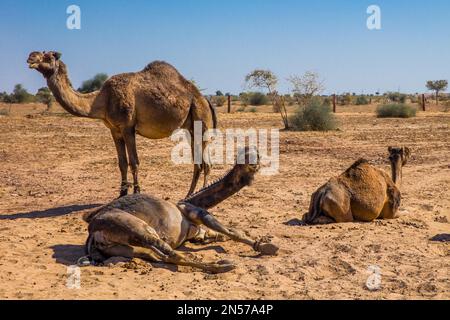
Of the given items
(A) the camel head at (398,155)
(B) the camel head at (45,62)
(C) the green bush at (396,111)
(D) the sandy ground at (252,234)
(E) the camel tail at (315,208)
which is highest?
(B) the camel head at (45,62)

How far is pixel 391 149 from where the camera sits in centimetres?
978

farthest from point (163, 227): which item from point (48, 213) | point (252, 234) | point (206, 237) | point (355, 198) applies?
point (48, 213)

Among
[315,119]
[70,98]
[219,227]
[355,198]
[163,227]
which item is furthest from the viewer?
[315,119]

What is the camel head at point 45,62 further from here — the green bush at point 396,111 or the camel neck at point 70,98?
the green bush at point 396,111

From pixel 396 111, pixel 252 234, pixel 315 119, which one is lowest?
pixel 252 234

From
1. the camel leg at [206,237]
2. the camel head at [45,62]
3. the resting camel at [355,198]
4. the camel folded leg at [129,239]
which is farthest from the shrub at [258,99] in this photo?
the camel folded leg at [129,239]

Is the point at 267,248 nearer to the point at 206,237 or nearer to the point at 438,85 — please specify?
the point at 206,237

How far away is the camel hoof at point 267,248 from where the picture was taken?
23.3 feet

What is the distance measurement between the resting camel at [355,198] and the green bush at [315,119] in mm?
17467

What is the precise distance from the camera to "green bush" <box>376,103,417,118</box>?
37.1m

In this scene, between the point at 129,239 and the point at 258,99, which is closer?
the point at 129,239

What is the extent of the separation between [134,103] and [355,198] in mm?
4088

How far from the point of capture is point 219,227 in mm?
7215
